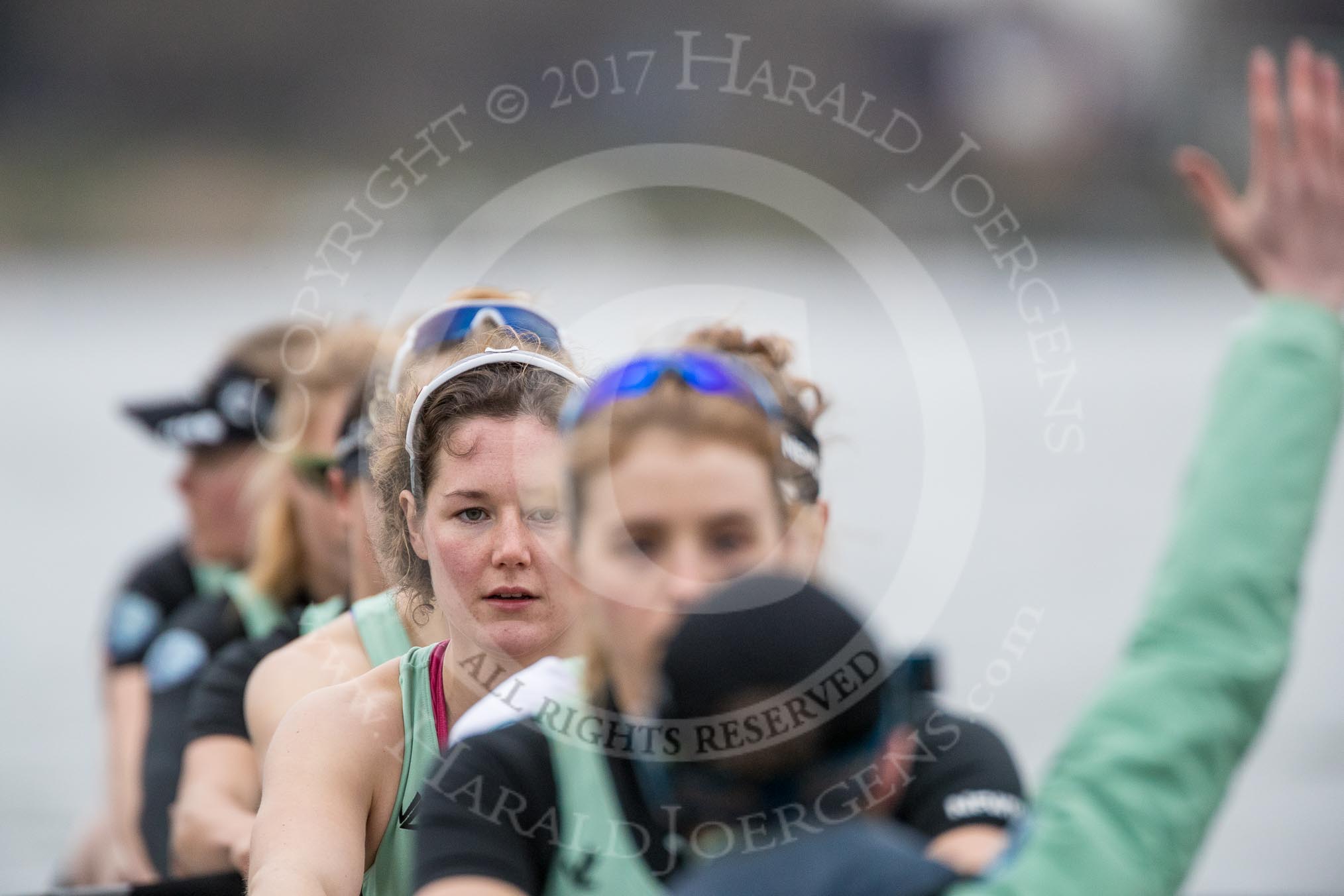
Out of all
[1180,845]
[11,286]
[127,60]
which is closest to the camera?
[1180,845]

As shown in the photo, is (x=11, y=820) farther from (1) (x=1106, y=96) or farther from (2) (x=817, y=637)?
(1) (x=1106, y=96)

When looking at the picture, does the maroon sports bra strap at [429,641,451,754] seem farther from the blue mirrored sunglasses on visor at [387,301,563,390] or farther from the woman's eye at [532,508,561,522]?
the blue mirrored sunglasses on visor at [387,301,563,390]

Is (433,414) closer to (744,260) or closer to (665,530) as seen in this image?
(665,530)

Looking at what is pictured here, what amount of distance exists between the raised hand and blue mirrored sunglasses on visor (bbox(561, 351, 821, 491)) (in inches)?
14.9

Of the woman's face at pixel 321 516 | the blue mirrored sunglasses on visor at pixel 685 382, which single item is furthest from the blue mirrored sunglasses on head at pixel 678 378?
the woman's face at pixel 321 516

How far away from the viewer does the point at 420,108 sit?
1609 cm

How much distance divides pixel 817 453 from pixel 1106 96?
18.4 metres

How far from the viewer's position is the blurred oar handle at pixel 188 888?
6.75ft

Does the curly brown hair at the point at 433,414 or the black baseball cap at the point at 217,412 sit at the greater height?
the black baseball cap at the point at 217,412

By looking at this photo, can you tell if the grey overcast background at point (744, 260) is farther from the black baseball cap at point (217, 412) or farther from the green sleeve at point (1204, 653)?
the green sleeve at point (1204, 653)

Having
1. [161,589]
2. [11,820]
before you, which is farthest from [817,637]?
[11,820]

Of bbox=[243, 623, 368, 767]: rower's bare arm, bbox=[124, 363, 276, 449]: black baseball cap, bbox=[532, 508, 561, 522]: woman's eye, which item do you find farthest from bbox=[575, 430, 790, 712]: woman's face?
bbox=[124, 363, 276, 449]: black baseball cap

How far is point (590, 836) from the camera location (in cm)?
124

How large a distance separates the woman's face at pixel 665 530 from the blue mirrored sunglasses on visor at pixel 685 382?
68 mm
